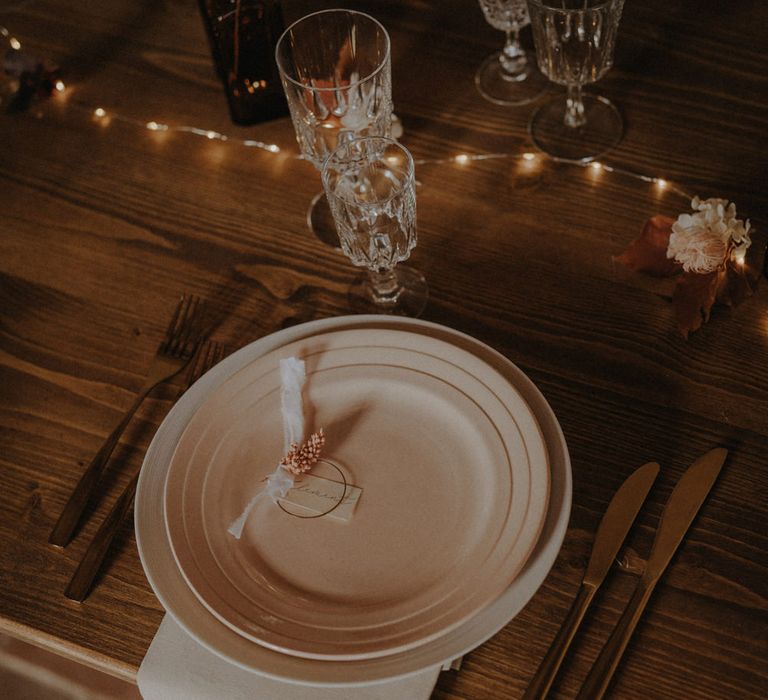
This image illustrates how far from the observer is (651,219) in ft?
3.03

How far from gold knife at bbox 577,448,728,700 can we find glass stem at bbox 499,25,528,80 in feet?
1.88

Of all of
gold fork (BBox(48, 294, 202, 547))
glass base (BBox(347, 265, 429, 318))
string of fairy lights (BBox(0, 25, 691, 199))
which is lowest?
gold fork (BBox(48, 294, 202, 547))

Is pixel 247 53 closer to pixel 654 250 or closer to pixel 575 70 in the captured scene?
pixel 575 70

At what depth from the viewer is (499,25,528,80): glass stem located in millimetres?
1131

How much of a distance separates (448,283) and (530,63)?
1.23ft

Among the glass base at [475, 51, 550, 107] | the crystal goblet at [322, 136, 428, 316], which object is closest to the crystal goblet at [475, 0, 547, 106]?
the glass base at [475, 51, 550, 107]

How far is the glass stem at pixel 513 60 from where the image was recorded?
113cm

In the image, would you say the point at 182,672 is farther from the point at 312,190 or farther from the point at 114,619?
the point at 312,190

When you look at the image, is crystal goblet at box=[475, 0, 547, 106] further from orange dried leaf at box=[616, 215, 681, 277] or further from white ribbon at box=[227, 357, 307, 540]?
white ribbon at box=[227, 357, 307, 540]

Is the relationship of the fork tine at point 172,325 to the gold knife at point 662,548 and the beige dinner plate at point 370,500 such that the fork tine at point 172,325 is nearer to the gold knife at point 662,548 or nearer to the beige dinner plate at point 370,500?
the beige dinner plate at point 370,500

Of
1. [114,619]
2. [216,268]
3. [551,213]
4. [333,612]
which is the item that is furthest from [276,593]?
[551,213]

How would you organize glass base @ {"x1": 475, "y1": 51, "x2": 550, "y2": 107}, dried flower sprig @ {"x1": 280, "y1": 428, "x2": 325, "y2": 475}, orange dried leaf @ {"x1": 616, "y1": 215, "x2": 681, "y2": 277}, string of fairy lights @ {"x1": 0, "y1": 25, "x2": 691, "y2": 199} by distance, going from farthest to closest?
1. glass base @ {"x1": 475, "y1": 51, "x2": 550, "y2": 107}
2. string of fairy lights @ {"x1": 0, "y1": 25, "x2": 691, "y2": 199}
3. orange dried leaf @ {"x1": 616, "y1": 215, "x2": 681, "y2": 277}
4. dried flower sprig @ {"x1": 280, "y1": 428, "x2": 325, "y2": 475}

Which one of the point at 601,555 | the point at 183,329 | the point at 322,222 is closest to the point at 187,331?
the point at 183,329

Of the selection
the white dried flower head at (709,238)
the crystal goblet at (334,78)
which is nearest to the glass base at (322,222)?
the crystal goblet at (334,78)
